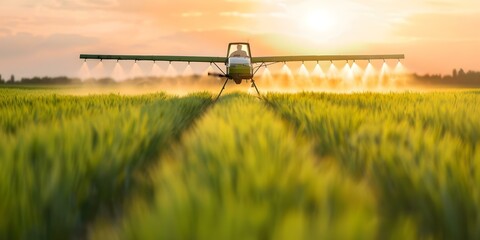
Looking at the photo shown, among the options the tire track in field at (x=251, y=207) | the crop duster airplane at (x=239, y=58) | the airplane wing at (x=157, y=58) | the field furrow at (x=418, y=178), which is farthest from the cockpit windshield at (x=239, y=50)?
the tire track in field at (x=251, y=207)

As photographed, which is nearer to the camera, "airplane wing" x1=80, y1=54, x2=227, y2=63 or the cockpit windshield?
the cockpit windshield

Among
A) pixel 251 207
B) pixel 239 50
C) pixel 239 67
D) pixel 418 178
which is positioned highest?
pixel 239 50

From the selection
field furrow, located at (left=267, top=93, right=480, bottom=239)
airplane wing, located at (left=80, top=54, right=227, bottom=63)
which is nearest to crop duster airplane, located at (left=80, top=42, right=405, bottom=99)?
airplane wing, located at (left=80, top=54, right=227, bottom=63)

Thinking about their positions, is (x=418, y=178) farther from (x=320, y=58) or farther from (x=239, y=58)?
(x=320, y=58)

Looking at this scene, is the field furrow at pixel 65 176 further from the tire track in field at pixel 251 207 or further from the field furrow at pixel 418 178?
the field furrow at pixel 418 178

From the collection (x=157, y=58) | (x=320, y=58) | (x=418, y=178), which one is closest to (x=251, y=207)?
(x=418, y=178)

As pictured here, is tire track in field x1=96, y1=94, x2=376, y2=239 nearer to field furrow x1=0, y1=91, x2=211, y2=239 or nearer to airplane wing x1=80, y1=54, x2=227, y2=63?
field furrow x1=0, y1=91, x2=211, y2=239

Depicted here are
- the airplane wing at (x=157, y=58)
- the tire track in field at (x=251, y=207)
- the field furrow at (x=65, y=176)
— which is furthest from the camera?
the airplane wing at (x=157, y=58)
